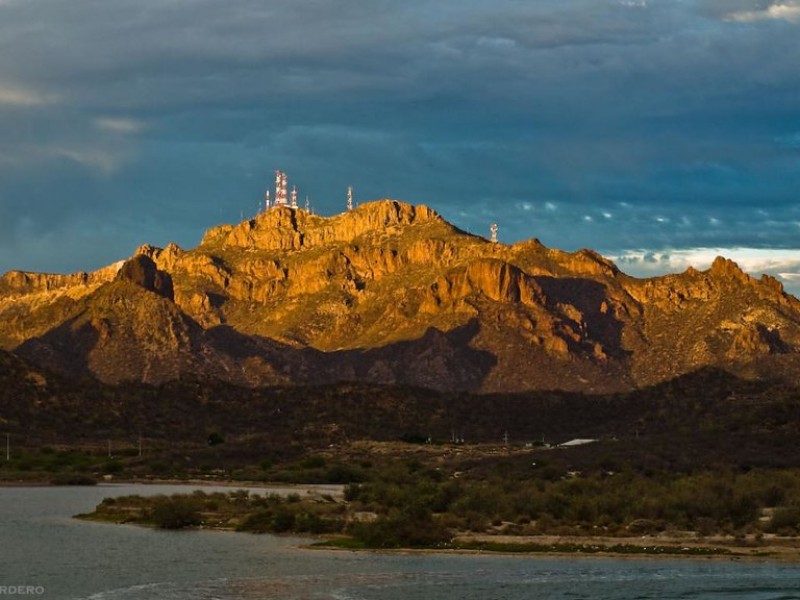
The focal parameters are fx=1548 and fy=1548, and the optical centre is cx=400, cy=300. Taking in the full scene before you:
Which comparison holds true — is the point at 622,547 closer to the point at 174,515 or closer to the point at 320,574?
the point at 320,574

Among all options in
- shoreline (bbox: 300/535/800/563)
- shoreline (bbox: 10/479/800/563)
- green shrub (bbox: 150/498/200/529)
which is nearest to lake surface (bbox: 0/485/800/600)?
shoreline (bbox: 300/535/800/563)

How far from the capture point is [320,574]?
213 ft

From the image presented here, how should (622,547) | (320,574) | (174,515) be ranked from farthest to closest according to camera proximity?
(174,515) < (622,547) < (320,574)

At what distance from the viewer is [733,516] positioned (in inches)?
3172

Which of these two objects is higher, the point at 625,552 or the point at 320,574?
the point at 320,574

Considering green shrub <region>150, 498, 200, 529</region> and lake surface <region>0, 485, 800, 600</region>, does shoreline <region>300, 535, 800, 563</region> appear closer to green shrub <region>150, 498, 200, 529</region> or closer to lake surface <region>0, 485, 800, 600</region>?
lake surface <region>0, 485, 800, 600</region>

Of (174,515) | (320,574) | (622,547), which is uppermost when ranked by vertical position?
(174,515)

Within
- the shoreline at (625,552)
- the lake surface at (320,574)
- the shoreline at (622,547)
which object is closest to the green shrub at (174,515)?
the lake surface at (320,574)

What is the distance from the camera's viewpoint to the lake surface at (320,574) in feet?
193

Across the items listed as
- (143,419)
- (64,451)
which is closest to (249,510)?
(64,451)

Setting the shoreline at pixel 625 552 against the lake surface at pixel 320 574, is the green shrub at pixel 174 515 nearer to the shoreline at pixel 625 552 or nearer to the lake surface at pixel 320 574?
the lake surface at pixel 320 574

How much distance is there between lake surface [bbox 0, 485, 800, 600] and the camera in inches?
2320

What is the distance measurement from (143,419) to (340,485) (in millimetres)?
65943

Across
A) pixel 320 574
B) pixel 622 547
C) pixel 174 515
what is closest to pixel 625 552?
pixel 622 547
